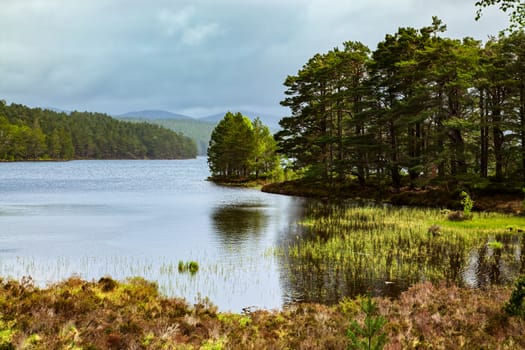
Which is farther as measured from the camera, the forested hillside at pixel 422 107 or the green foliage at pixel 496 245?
the forested hillside at pixel 422 107

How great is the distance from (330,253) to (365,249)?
197 cm

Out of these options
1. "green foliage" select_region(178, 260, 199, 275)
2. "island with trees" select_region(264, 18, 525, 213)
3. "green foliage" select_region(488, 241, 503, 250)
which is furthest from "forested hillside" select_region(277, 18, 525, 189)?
"green foliage" select_region(178, 260, 199, 275)

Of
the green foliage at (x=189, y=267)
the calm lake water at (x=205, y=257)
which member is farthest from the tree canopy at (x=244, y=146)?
the green foliage at (x=189, y=267)

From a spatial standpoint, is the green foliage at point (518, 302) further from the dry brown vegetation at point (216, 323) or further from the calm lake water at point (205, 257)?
the calm lake water at point (205, 257)

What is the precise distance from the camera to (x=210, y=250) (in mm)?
21547

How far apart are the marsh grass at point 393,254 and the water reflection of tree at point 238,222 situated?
2744mm

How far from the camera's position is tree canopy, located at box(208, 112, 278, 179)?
8338cm

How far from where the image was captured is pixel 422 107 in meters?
42.1

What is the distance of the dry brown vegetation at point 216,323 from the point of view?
790cm

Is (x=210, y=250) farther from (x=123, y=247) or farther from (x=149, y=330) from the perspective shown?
(x=149, y=330)

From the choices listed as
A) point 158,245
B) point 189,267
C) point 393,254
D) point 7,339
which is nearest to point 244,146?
point 158,245

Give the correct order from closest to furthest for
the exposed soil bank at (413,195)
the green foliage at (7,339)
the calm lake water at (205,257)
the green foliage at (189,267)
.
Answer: the green foliage at (7,339), the calm lake water at (205,257), the green foliage at (189,267), the exposed soil bank at (413,195)

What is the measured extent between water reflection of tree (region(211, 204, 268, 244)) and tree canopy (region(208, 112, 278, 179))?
41.5 metres

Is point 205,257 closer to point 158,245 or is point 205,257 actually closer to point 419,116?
point 158,245
